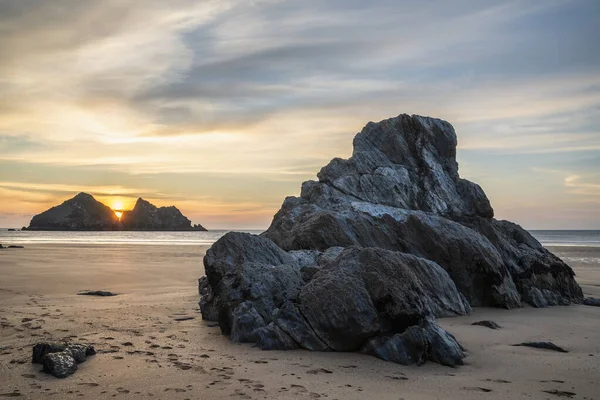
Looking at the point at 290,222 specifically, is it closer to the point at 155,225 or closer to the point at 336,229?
the point at 336,229

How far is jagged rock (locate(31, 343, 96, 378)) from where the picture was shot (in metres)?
6.48

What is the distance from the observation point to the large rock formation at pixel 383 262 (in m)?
8.10

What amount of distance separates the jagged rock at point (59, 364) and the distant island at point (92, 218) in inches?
6989

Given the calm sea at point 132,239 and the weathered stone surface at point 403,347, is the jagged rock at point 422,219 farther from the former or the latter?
the calm sea at point 132,239

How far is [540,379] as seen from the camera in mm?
6836

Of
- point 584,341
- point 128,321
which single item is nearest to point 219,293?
point 128,321

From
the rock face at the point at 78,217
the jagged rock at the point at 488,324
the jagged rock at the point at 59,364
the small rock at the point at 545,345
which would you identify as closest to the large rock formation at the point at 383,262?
the jagged rock at the point at 488,324

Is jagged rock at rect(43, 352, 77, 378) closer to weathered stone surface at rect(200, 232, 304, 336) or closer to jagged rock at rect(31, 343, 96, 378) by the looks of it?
jagged rock at rect(31, 343, 96, 378)

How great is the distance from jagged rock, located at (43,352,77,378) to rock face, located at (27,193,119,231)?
177400mm

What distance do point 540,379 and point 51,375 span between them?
6376 millimetres

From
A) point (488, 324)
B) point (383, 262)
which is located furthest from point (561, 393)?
point (488, 324)

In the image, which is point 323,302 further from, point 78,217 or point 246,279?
point 78,217

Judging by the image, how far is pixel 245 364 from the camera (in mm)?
7230

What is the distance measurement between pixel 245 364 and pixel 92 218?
7145 inches
